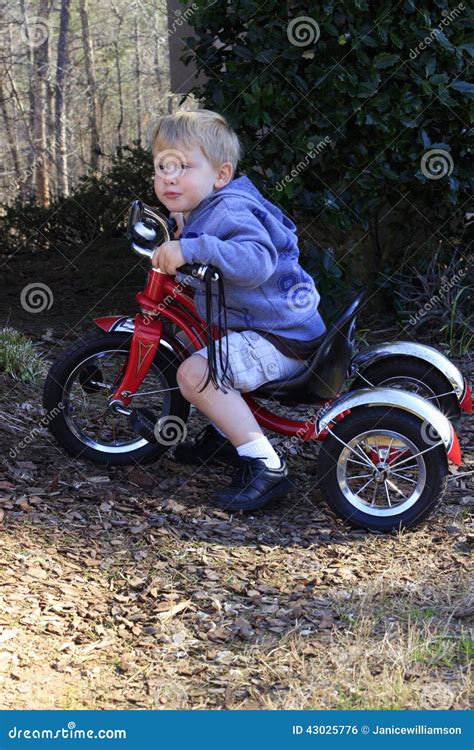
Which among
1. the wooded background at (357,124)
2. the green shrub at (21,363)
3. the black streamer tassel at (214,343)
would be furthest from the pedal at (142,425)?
the wooded background at (357,124)

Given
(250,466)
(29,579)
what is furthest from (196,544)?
(29,579)

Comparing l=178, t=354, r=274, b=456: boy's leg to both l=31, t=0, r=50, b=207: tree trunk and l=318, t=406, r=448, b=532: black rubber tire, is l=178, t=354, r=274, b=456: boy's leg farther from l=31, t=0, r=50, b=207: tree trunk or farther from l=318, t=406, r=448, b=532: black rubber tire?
l=31, t=0, r=50, b=207: tree trunk

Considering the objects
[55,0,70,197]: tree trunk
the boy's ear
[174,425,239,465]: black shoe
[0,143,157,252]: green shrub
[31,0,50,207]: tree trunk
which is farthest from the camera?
[31,0,50,207]: tree trunk

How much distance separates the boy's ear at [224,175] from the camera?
3.38 metres

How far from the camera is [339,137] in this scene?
192 inches

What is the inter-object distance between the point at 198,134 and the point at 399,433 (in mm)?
1258

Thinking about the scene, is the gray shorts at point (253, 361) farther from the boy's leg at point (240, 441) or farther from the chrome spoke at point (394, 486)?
the chrome spoke at point (394, 486)

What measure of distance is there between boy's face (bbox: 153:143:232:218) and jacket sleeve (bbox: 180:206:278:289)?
0.49 ft

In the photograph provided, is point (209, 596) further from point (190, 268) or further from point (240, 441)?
point (190, 268)

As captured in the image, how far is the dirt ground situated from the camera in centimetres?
242

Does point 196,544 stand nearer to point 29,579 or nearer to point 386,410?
point 29,579

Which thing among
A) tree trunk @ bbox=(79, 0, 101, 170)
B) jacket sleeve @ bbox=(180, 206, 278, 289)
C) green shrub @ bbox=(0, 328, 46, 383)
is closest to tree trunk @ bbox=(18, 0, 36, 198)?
tree trunk @ bbox=(79, 0, 101, 170)

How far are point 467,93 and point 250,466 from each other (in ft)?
8.30

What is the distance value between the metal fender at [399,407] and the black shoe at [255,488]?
255 millimetres
